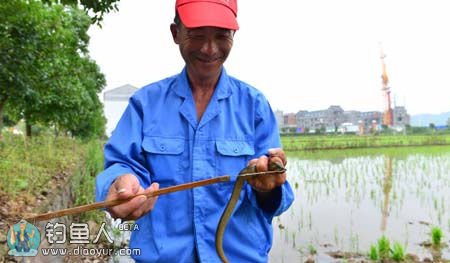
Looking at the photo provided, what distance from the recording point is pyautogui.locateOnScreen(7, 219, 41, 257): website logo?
1.46 meters

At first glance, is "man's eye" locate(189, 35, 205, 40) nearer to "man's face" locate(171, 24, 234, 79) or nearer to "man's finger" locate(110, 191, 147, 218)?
"man's face" locate(171, 24, 234, 79)

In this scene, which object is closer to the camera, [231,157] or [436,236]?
[231,157]

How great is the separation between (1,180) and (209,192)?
4174 mm

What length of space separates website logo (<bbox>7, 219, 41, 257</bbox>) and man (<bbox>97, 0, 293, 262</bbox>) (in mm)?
344

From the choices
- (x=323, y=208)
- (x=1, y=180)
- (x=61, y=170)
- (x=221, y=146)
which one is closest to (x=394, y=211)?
(x=323, y=208)

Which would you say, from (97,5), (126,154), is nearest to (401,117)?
(97,5)

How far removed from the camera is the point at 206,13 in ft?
4.59

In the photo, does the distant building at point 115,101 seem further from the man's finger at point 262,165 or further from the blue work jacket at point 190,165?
the man's finger at point 262,165

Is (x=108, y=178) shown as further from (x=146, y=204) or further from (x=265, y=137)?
(x=265, y=137)

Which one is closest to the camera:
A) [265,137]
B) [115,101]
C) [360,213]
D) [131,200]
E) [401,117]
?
[131,200]

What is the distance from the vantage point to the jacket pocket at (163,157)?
4.66ft

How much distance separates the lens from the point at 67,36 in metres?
6.46

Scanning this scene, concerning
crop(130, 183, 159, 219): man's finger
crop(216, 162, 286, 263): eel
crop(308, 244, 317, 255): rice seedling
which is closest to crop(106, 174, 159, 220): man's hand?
crop(130, 183, 159, 219): man's finger

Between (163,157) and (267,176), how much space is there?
0.39 m
